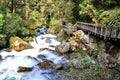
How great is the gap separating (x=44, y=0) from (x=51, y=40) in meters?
17.0

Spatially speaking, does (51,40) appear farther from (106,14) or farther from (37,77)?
(37,77)

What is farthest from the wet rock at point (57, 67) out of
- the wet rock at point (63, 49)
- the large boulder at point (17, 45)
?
the large boulder at point (17, 45)

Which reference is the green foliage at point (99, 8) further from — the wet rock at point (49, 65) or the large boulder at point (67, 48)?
the wet rock at point (49, 65)

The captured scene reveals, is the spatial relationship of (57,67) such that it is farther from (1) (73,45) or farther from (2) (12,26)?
(2) (12,26)

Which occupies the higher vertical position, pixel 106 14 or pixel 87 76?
pixel 106 14

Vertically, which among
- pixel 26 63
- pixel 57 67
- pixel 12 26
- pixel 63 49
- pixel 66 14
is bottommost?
pixel 26 63

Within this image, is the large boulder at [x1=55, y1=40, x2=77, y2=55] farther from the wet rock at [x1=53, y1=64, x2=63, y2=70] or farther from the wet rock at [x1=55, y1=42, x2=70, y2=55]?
the wet rock at [x1=53, y1=64, x2=63, y2=70]

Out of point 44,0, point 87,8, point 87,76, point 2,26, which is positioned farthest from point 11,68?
point 44,0

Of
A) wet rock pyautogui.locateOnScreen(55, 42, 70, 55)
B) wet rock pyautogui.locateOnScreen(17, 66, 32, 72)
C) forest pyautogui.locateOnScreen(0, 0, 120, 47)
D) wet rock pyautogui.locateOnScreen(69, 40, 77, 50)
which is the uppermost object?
forest pyautogui.locateOnScreen(0, 0, 120, 47)

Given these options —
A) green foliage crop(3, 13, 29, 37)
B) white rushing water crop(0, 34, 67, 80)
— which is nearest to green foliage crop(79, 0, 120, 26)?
white rushing water crop(0, 34, 67, 80)

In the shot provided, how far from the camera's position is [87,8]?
22.5 meters

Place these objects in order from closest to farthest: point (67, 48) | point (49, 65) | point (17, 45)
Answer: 1. point (49, 65)
2. point (67, 48)
3. point (17, 45)

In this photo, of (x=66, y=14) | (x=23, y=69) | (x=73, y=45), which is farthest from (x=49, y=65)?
(x=66, y=14)

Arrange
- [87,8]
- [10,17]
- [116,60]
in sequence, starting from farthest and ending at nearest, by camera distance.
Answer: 1. [10,17]
2. [87,8]
3. [116,60]
